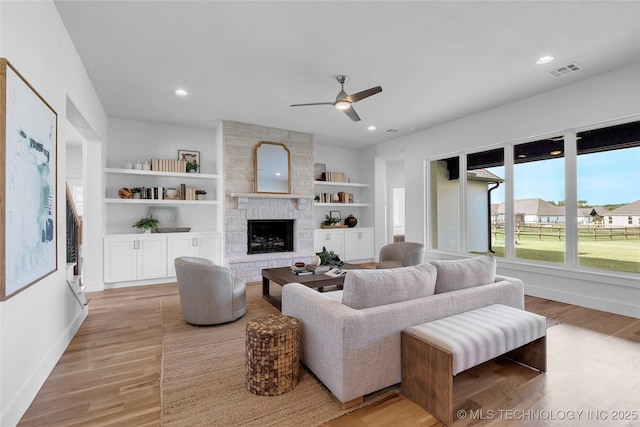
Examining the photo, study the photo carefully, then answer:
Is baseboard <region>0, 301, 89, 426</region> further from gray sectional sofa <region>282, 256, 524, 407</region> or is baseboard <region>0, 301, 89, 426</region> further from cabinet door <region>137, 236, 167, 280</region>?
cabinet door <region>137, 236, 167, 280</region>

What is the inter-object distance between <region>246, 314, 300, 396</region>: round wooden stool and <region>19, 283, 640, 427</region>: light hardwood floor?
1.47 ft

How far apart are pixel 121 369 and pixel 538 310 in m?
4.52

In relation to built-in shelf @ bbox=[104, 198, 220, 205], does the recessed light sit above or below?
above

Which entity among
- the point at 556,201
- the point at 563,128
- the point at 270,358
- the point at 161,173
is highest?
the point at 563,128

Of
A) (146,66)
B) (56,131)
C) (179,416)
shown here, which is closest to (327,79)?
(146,66)

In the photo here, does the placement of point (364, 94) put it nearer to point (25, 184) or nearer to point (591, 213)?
point (25, 184)

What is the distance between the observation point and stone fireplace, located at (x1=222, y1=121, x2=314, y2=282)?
5.40 m

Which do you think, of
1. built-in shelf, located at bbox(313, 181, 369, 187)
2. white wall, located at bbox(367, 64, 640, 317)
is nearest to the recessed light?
white wall, located at bbox(367, 64, 640, 317)

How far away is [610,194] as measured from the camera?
150 inches

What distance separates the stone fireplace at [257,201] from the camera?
540cm

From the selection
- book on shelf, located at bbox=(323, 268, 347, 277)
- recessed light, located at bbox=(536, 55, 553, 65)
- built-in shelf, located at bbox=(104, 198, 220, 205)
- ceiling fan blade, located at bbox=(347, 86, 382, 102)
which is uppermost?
recessed light, located at bbox=(536, 55, 553, 65)

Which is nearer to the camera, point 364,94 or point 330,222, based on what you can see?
point 364,94

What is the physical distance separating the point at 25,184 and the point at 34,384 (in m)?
1.36

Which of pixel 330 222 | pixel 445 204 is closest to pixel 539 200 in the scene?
pixel 445 204
